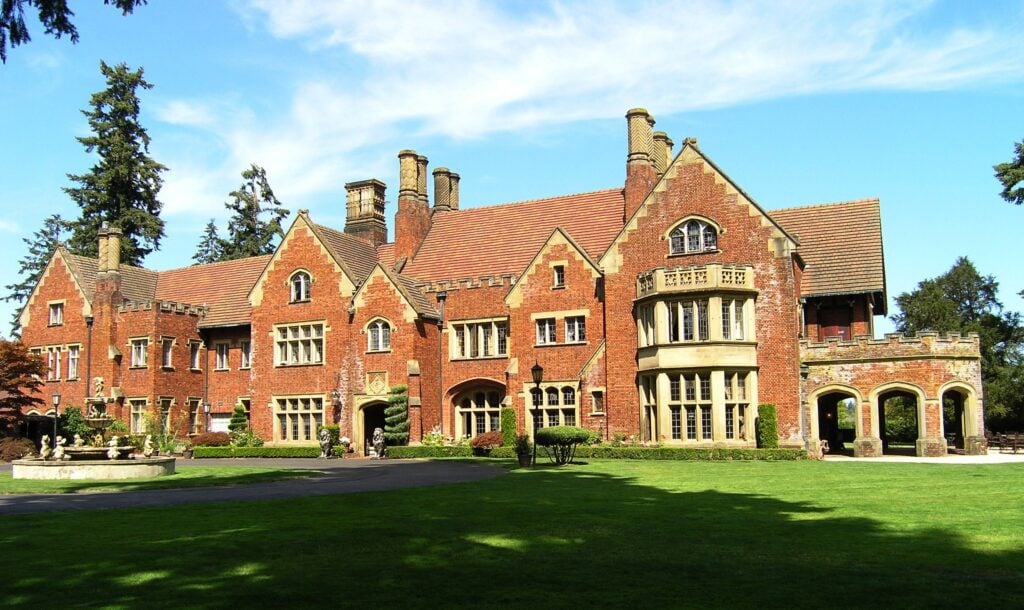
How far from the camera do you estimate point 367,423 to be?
138ft

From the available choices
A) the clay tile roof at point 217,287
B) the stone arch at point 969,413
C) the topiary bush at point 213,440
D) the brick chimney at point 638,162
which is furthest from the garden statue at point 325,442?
the stone arch at point 969,413

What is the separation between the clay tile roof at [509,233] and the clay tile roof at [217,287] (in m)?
9.69

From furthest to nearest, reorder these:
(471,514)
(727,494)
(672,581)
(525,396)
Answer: (525,396), (727,494), (471,514), (672,581)

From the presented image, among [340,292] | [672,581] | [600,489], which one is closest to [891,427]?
[340,292]

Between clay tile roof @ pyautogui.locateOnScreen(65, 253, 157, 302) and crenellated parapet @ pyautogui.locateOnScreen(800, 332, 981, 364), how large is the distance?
115 ft

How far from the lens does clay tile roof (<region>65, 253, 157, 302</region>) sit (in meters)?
→ 49.1

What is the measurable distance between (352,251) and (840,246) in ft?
73.3

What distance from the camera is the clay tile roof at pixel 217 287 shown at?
47656 millimetres

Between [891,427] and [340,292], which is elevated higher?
[340,292]

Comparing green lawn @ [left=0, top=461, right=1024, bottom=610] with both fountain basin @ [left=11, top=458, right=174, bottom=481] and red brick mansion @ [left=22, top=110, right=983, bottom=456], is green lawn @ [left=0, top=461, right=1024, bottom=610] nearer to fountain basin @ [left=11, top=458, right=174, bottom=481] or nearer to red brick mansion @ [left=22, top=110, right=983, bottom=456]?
fountain basin @ [left=11, top=458, right=174, bottom=481]

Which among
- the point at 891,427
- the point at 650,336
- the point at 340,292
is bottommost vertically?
the point at 891,427

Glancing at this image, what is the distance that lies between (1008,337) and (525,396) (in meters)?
46.0

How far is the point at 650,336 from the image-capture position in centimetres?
3459

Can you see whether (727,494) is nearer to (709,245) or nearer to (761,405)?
(761,405)
